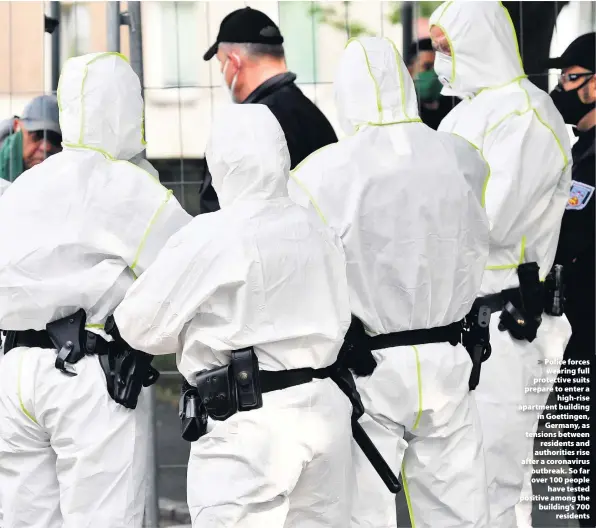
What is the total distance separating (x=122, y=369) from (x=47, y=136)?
1.26 m

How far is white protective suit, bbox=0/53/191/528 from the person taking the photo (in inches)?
151

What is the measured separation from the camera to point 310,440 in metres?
3.22

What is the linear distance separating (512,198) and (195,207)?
4.05 feet

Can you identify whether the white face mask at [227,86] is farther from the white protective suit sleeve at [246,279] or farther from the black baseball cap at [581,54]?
the white protective suit sleeve at [246,279]

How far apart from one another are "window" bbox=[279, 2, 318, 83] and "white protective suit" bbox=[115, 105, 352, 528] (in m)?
1.53

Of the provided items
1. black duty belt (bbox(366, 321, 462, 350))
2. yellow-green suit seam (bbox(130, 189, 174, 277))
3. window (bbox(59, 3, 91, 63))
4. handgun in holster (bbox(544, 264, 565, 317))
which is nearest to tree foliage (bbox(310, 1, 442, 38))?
window (bbox(59, 3, 91, 63))

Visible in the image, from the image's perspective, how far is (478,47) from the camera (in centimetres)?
448

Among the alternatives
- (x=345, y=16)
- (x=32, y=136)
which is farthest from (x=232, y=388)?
(x=345, y=16)

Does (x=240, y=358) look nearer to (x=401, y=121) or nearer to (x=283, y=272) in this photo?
(x=283, y=272)

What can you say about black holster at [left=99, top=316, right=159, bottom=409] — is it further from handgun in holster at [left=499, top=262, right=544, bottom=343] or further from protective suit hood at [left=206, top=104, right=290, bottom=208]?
handgun in holster at [left=499, top=262, right=544, bottom=343]

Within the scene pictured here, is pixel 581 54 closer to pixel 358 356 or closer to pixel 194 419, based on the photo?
pixel 358 356

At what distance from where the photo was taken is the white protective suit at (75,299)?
3.83 meters

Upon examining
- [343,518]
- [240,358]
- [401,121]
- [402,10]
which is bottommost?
[343,518]

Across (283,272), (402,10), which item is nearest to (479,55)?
(402,10)
